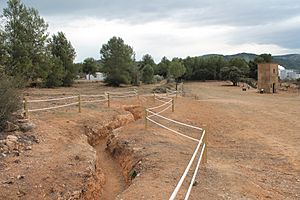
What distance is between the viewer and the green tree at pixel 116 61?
58.5m

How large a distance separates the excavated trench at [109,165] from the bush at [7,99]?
3.09 meters

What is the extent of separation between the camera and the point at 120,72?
58375 millimetres

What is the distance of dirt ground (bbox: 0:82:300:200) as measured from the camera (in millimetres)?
7852

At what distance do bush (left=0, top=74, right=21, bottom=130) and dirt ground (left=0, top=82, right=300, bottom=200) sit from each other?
110 centimetres

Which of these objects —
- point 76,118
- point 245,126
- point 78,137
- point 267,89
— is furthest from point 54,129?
point 267,89

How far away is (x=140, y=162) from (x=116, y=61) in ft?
162

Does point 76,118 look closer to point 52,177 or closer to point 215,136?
point 215,136

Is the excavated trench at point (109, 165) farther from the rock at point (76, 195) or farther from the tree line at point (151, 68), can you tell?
the tree line at point (151, 68)

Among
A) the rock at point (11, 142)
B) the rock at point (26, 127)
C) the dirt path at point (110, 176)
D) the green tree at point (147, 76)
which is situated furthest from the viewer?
the green tree at point (147, 76)

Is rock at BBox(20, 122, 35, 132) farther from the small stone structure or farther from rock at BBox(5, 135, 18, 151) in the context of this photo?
the small stone structure

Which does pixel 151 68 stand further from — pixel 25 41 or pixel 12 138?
pixel 12 138

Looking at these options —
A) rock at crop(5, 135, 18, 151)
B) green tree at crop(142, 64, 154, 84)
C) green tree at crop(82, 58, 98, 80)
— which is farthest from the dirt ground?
green tree at crop(82, 58, 98, 80)

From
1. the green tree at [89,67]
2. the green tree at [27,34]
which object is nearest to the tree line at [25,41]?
the green tree at [27,34]

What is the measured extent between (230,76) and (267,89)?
20194 millimetres
